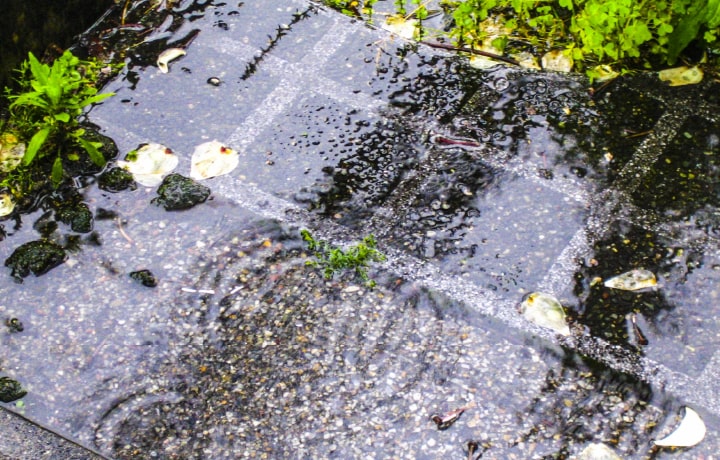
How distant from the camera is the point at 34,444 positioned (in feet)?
7.79

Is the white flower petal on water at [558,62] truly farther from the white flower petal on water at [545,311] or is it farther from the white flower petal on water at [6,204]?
the white flower petal on water at [6,204]

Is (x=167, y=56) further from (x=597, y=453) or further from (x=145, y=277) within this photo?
(x=597, y=453)

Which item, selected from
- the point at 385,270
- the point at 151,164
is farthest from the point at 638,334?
the point at 151,164

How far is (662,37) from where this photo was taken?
3.31 m

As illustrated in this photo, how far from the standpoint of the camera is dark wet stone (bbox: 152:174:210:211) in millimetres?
2977

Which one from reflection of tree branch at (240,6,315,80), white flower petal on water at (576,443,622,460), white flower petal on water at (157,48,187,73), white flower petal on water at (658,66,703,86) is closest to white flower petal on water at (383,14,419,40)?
reflection of tree branch at (240,6,315,80)

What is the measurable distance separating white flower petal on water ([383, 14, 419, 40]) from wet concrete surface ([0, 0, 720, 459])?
0.09m

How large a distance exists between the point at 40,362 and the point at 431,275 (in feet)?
4.33

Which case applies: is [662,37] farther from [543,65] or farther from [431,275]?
[431,275]

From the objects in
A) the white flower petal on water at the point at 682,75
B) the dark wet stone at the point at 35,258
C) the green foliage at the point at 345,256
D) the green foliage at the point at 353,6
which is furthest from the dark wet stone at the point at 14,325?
the white flower petal on water at the point at 682,75

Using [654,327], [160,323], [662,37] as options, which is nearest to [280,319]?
[160,323]

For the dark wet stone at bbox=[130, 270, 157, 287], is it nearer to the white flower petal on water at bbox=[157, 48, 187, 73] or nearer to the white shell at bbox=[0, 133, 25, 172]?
the white shell at bbox=[0, 133, 25, 172]

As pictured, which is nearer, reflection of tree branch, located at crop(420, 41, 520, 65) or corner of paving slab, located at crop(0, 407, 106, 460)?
corner of paving slab, located at crop(0, 407, 106, 460)

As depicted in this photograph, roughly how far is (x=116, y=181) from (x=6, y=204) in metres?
0.41
